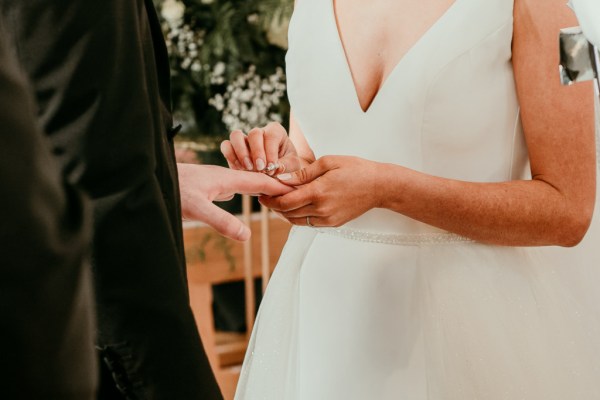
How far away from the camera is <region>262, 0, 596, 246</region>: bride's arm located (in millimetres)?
1204

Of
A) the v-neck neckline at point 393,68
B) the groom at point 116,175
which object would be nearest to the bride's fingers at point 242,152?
the v-neck neckline at point 393,68

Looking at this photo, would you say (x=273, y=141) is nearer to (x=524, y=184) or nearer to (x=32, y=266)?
(x=524, y=184)

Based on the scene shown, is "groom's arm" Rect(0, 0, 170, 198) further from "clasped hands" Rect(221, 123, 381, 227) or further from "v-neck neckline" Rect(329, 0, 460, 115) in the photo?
"v-neck neckline" Rect(329, 0, 460, 115)

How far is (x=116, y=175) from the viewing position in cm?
69

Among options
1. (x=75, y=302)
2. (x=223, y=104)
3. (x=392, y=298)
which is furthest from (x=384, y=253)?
(x=223, y=104)

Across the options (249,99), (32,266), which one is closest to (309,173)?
(32,266)

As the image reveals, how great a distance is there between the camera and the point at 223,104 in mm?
2967

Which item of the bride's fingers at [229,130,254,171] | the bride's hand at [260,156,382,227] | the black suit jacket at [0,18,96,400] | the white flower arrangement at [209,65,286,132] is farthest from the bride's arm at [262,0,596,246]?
the white flower arrangement at [209,65,286,132]

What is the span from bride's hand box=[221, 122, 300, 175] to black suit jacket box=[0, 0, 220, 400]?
60 cm

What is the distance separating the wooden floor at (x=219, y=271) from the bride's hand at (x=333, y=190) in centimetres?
186

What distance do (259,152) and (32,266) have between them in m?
0.87

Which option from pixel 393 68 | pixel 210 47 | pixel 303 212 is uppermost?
pixel 393 68

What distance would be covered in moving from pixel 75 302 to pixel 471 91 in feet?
3.06

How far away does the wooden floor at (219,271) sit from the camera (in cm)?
305
